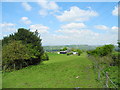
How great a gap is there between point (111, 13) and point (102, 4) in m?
1.23

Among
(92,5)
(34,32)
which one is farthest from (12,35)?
(92,5)

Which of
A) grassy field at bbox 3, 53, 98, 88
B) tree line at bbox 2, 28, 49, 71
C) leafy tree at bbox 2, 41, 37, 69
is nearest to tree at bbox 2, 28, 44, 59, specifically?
tree line at bbox 2, 28, 49, 71

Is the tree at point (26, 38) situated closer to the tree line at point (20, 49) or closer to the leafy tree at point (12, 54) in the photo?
the tree line at point (20, 49)

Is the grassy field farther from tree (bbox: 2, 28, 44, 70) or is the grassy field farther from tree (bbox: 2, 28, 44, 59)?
tree (bbox: 2, 28, 44, 59)

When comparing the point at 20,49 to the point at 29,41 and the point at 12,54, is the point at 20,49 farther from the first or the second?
the point at 29,41

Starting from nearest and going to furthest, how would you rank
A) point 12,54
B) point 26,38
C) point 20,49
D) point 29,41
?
point 12,54 < point 20,49 < point 26,38 < point 29,41

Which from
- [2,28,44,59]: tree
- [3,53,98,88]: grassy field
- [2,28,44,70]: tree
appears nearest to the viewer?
[3,53,98,88]: grassy field

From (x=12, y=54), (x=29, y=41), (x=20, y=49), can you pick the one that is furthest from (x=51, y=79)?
(x=29, y=41)

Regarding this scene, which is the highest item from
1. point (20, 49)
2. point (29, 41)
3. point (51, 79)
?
point (29, 41)

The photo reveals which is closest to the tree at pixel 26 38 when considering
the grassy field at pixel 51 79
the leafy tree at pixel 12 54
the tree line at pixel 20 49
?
the tree line at pixel 20 49

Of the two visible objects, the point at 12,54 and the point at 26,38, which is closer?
the point at 12,54

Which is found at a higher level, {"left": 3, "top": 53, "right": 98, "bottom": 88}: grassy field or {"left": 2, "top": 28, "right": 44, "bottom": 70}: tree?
{"left": 2, "top": 28, "right": 44, "bottom": 70}: tree

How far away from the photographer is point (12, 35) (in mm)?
9867

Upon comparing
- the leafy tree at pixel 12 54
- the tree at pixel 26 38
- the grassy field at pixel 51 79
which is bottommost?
the grassy field at pixel 51 79
